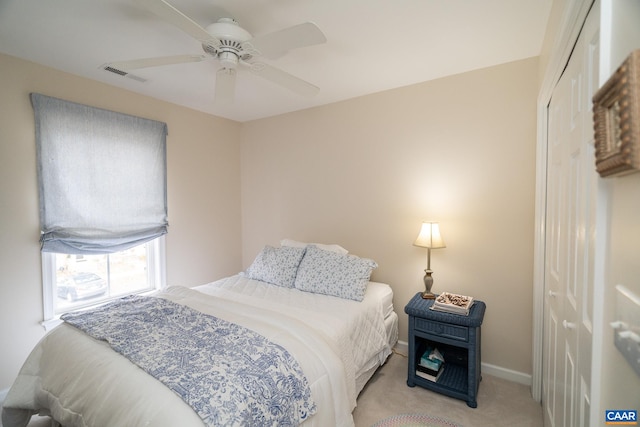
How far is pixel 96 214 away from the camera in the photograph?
8.44ft

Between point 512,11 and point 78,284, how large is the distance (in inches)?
153

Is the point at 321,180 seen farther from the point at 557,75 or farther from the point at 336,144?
the point at 557,75

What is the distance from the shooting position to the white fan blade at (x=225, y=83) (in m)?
1.79

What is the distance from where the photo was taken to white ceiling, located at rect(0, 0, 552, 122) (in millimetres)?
1613

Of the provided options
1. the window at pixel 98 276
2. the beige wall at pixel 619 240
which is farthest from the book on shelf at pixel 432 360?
the window at pixel 98 276

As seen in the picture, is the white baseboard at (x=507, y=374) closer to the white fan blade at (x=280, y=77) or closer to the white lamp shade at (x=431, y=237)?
the white lamp shade at (x=431, y=237)

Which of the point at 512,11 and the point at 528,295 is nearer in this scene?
the point at 512,11

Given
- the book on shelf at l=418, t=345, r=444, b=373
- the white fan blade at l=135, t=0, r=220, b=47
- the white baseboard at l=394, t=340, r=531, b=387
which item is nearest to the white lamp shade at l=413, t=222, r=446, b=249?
the book on shelf at l=418, t=345, r=444, b=373

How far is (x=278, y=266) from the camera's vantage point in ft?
9.30

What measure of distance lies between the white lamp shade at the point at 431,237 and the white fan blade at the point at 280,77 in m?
1.42

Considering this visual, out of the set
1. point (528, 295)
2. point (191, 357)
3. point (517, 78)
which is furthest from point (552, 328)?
point (191, 357)

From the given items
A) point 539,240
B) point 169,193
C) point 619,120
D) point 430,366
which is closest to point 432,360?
point 430,366

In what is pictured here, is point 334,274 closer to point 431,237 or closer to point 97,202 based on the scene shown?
point 431,237

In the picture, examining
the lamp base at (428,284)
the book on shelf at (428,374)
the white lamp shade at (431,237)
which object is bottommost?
the book on shelf at (428,374)
